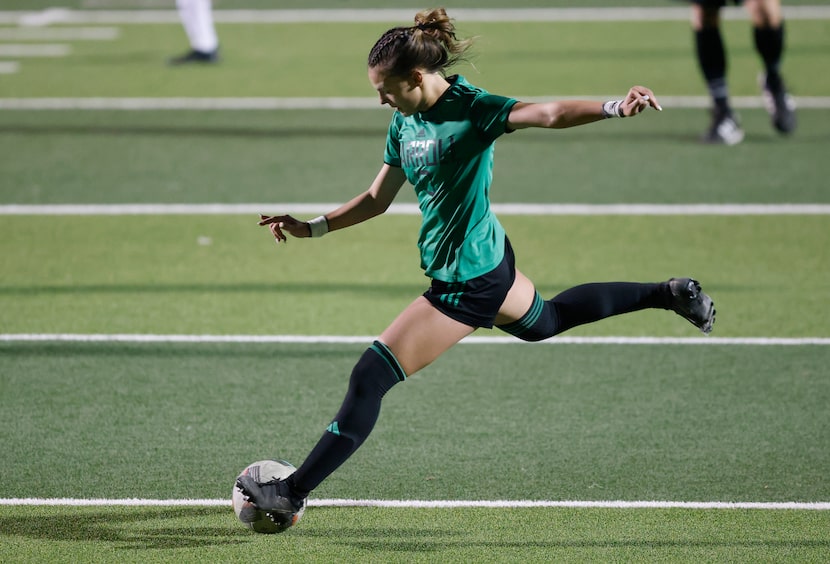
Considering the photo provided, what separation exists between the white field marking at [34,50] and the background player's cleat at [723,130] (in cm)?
935

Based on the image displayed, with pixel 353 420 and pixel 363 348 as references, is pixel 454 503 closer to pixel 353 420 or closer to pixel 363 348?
pixel 353 420

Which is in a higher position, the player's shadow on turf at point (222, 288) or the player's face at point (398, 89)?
the player's face at point (398, 89)

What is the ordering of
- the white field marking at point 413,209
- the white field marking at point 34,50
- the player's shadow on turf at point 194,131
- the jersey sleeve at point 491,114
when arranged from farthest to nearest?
the white field marking at point 34,50, the player's shadow on turf at point 194,131, the white field marking at point 413,209, the jersey sleeve at point 491,114

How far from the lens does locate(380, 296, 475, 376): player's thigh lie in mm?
4750

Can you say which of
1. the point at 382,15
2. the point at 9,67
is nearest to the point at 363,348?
the point at 9,67

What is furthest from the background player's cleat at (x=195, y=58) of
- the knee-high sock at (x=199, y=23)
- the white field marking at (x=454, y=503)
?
the white field marking at (x=454, y=503)

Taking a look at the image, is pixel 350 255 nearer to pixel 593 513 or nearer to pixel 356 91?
pixel 593 513

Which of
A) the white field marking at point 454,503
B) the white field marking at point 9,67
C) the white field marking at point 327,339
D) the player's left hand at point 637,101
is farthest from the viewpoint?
the white field marking at point 9,67

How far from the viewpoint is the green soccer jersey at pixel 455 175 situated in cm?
470

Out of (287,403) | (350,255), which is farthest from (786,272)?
(287,403)

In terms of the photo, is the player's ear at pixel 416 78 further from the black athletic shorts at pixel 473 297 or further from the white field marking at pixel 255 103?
the white field marking at pixel 255 103

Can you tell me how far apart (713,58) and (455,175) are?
303 inches

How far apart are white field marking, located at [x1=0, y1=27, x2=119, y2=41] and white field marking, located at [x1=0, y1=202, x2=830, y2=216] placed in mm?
8541

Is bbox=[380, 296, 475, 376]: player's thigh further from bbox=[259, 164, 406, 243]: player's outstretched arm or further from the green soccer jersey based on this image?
bbox=[259, 164, 406, 243]: player's outstretched arm
